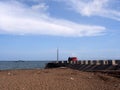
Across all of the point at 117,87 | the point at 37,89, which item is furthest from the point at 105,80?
the point at 37,89

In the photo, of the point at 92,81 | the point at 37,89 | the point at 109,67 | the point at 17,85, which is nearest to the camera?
the point at 37,89

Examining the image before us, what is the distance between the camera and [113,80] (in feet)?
62.8

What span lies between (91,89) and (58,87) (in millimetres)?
1841

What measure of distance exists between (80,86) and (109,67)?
51.6 feet

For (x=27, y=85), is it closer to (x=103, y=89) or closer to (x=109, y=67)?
(x=103, y=89)

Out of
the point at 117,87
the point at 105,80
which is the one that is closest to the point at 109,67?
the point at 105,80

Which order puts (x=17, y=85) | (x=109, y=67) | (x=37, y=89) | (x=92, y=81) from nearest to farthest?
(x=37, y=89)
(x=17, y=85)
(x=92, y=81)
(x=109, y=67)

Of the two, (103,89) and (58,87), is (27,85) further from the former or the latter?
(103,89)

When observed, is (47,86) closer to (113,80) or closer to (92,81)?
(92,81)

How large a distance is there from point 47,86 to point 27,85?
1.19 m

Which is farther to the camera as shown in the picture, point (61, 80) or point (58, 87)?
point (61, 80)

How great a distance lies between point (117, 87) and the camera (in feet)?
55.7

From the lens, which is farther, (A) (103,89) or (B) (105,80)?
(B) (105,80)

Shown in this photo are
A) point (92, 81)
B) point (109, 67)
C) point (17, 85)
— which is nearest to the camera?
point (17, 85)
